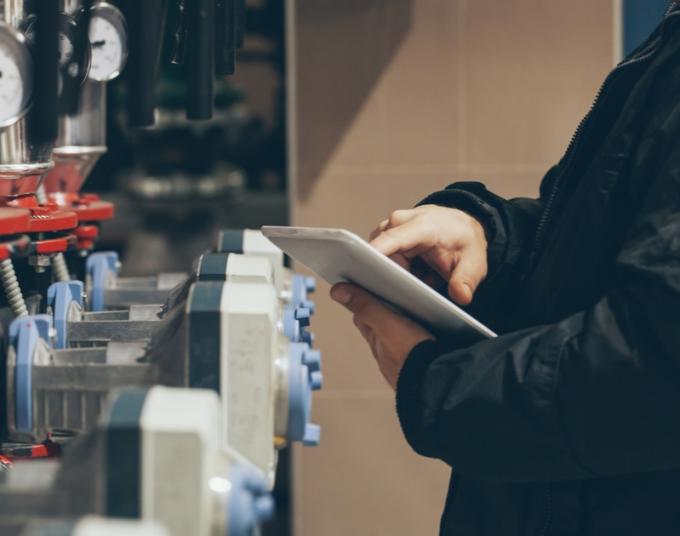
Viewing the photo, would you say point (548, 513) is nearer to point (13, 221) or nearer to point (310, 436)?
point (310, 436)

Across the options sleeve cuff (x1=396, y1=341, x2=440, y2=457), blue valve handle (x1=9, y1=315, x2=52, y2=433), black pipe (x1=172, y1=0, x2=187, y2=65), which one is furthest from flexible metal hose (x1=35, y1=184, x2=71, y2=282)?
sleeve cuff (x1=396, y1=341, x2=440, y2=457)

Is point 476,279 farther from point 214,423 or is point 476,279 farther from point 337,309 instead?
point 337,309

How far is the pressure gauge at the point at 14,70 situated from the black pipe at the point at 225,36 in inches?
12.8

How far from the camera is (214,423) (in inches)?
32.7

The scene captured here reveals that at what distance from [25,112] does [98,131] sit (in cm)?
35

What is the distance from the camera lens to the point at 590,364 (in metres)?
1.08

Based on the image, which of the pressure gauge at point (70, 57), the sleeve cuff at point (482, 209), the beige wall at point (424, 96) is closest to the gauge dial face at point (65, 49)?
the pressure gauge at point (70, 57)

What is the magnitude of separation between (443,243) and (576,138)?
0.19 m

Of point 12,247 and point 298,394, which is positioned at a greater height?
point 12,247

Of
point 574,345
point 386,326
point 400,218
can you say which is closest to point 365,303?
point 386,326

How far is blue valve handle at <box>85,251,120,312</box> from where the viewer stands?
139cm

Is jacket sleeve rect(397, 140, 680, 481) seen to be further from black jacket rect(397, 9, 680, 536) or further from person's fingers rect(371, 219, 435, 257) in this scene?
person's fingers rect(371, 219, 435, 257)

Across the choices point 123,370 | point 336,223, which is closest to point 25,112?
point 123,370

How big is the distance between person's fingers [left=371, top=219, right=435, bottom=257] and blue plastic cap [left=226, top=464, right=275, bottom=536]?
0.45 m
